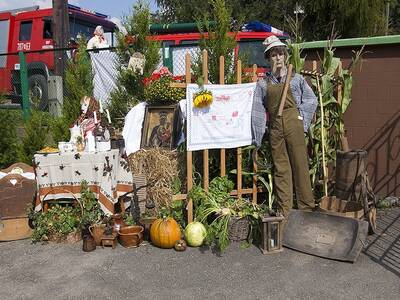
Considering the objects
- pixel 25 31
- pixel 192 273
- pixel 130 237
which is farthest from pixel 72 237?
pixel 25 31

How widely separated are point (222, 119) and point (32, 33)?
34.5ft

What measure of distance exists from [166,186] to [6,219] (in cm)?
183

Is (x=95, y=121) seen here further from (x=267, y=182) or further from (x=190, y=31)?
(x=190, y=31)

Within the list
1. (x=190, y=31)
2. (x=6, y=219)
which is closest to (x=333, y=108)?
(x=6, y=219)

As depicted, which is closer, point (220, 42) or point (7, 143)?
point (220, 42)

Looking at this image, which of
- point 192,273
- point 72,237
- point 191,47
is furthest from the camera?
point 191,47

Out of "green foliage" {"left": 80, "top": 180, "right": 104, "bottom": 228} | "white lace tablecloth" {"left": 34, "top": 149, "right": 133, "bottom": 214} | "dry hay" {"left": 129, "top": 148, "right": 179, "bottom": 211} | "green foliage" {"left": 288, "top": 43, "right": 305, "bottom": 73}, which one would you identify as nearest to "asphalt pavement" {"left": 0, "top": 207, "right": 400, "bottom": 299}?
"green foliage" {"left": 80, "top": 180, "right": 104, "bottom": 228}

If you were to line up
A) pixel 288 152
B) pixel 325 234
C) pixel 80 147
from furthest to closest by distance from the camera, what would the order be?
1. pixel 80 147
2. pixel 288 152
3. pixel 325 234

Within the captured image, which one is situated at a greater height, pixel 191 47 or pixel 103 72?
pixel 191 47

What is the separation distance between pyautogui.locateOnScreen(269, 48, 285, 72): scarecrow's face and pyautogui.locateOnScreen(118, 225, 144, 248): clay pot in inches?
91.7

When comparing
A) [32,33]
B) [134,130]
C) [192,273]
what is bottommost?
[192,273]

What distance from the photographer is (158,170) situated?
17.6ft

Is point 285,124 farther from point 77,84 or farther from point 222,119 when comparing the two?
point 77,84

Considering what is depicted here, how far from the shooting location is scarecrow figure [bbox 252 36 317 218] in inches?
193
